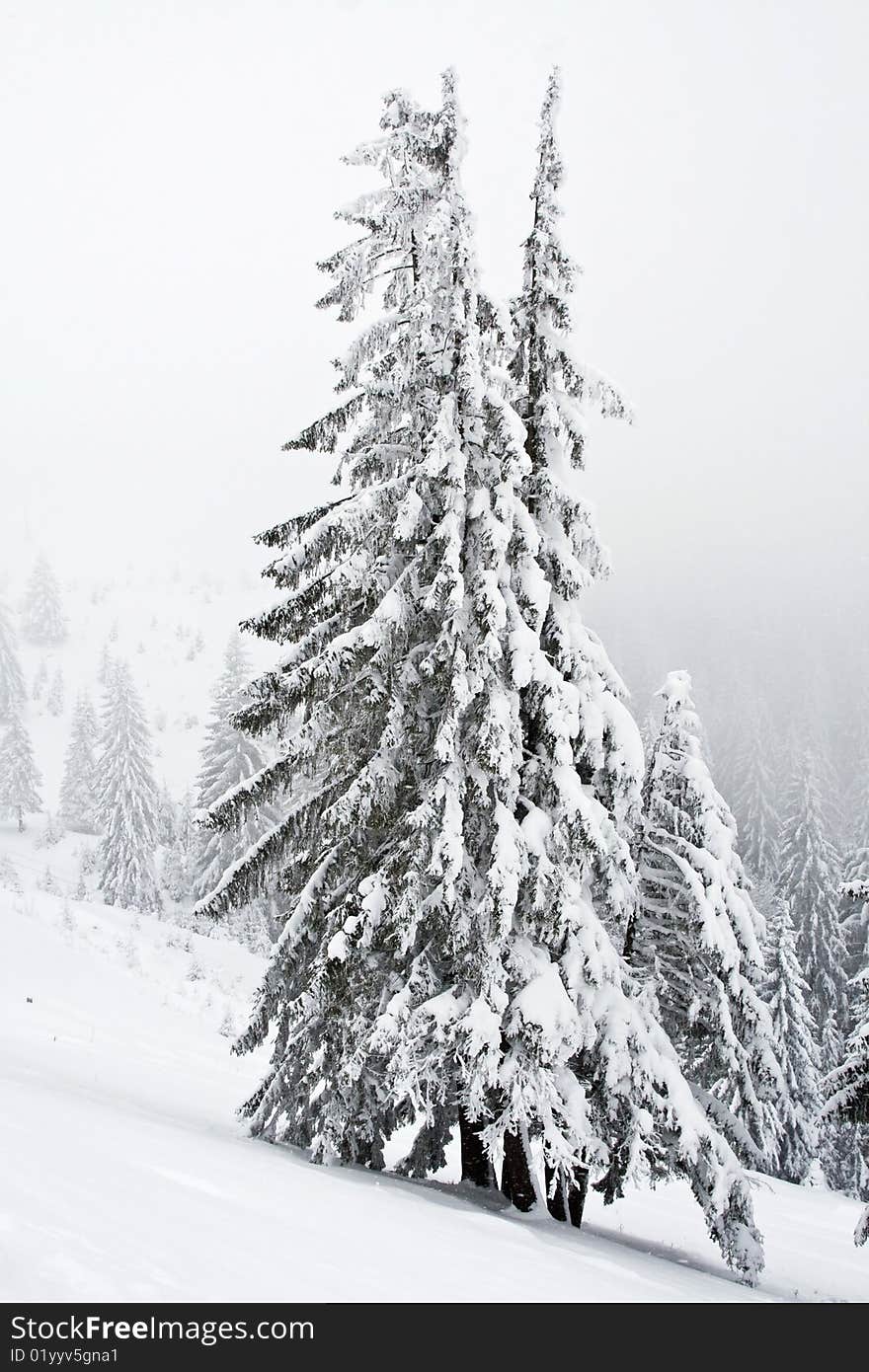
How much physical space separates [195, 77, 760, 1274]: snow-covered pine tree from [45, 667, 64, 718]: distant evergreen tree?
94.7 metres

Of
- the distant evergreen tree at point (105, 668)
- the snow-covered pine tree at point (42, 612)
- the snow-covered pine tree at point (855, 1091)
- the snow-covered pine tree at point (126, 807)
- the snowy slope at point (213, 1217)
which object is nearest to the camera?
the snowy slope at point (213, 1217)

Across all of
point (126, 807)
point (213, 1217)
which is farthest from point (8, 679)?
point (213, 1217)

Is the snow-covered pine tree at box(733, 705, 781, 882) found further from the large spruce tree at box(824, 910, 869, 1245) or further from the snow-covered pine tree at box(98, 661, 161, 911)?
the large spruce tree at box(824, 910, 869, 1245)

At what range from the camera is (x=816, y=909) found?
41.5 meters

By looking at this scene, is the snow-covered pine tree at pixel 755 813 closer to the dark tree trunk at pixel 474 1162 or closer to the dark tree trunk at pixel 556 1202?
the dark tree trunk at pixel 556 1202

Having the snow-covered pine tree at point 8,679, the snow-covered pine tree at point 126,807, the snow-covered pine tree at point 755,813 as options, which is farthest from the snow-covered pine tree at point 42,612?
the snow-covered pine tree at point 755,813

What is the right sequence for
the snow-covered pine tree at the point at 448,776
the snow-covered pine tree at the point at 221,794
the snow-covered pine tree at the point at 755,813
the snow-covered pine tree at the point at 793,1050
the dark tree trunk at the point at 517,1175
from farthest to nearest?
the snow-covered pine tree at the point at 755,813, the snow-covered pine tree at the point at 221,794, the snow-covered pine tree at the point at 793,1050, the dark tree trunk at the point at 517,1175, the snow-covered pine tree at the point at 448,776

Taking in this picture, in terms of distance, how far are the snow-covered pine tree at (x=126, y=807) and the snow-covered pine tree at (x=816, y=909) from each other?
118 feet

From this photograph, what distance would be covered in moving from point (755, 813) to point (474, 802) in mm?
66230

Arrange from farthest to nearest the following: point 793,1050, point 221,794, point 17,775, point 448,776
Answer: point 17,775
point 221,794
point 793,1050
point 448,776

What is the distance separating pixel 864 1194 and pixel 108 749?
50.4 m

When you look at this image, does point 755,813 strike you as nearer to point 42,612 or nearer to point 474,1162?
point 474,1162

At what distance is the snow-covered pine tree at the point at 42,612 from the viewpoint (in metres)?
115
